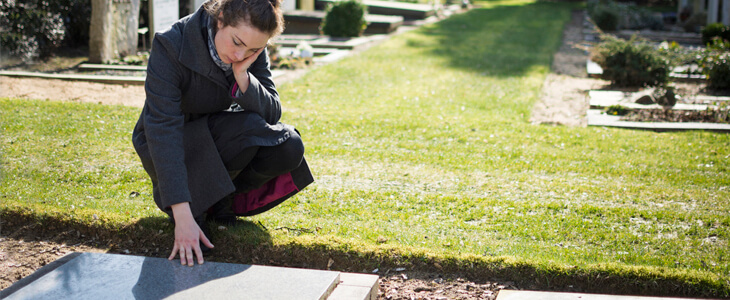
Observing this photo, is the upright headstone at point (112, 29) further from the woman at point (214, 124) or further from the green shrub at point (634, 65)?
the green shrub at point (634, 65)

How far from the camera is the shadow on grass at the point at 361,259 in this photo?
110 inches

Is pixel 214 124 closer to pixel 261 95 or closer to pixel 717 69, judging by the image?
Answer: pixel 261 95

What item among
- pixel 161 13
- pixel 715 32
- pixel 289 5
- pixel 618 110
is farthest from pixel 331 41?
pixel 715 32

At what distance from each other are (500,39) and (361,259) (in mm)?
10444

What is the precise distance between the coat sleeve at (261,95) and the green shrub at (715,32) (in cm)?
1229

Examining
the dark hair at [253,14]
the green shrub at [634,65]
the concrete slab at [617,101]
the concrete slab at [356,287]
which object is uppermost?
the dark hair at [253,14]

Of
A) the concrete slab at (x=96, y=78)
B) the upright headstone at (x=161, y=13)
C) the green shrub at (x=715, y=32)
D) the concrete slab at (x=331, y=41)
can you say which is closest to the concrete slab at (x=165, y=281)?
the concrete slab at (x=96, y=78)

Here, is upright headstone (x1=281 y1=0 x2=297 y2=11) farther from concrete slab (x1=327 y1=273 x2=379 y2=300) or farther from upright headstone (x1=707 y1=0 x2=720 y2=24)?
concrete slab (x1=327 y1=273 x2=379 y2=300)

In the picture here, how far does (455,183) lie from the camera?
4.18 metres

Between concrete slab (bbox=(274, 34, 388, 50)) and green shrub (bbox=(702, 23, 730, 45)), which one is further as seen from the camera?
green shrub (bbox=(702, 23, 730, 45))

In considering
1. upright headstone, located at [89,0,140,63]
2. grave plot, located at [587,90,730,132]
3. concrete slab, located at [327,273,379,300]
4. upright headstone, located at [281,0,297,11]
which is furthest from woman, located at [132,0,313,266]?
upright headstone, located at [281,0,297,11]

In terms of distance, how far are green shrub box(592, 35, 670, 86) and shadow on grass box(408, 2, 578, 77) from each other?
4.11 ft

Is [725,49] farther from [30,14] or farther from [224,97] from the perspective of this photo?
[30,14]

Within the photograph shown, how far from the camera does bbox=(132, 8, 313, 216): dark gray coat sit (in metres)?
2.63
